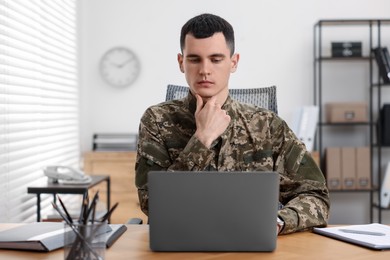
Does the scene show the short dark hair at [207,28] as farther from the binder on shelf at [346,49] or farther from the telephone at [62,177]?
the binder on shelf at [346,49]

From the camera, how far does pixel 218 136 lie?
1674 millimetres

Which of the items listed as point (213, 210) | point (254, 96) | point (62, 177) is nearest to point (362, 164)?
point (62, 177)

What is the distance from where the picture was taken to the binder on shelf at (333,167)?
14.1 ft

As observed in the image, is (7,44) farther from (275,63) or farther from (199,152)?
(275,63)

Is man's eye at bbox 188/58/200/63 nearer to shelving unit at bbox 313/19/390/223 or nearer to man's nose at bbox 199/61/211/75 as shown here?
man's nose at bbox 199/61/211/75

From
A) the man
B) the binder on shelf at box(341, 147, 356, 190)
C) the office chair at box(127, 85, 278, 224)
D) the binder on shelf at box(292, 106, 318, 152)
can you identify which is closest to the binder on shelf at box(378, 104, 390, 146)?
the binder on shelf at box(341, 147, 356, 190)

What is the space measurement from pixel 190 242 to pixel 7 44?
192 centimetres

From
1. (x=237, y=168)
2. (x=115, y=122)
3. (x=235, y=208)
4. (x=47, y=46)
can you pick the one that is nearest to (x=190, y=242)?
(x=235, y=208)

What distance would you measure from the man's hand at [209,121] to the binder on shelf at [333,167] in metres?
2.75

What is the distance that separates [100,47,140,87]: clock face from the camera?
4.45 metres

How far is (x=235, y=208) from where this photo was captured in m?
1.20

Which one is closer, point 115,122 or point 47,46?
point 47,46

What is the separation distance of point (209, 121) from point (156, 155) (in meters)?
0.22

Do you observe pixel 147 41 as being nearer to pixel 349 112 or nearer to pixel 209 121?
pixel 349 112
